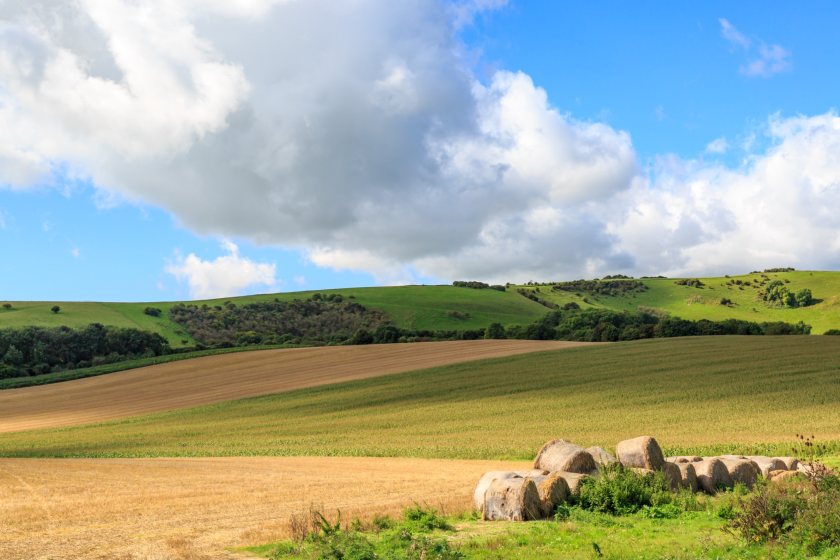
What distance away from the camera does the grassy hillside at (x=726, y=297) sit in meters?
123

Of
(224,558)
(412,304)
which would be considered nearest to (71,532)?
(224,558)

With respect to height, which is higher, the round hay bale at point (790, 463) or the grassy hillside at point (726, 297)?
the grassy hillside at point (726, 297)

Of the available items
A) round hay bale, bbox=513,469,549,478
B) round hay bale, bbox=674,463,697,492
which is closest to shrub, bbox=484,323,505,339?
round hay bale, bbox=674,463,697,492

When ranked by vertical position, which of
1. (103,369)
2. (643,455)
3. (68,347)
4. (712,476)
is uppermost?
(68,347)

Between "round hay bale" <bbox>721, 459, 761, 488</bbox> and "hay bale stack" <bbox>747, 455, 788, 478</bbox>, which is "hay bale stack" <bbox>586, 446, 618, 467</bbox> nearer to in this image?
"round hay bale" <bbox>721, 459, 761, 488</bbox>

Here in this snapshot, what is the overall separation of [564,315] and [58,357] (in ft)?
239

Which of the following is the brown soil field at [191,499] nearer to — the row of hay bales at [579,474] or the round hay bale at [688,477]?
the row of hay bales at [579,474]

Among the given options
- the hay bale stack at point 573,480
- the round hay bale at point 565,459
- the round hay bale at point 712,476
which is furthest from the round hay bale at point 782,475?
the hay bale stack at point 573,480

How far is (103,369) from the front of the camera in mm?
92312

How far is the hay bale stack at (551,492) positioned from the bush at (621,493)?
0.60 m

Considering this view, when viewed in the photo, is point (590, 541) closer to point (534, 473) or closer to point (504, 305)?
point (534, 473)

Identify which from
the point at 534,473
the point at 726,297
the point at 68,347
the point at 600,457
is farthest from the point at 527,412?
the point at 726,297

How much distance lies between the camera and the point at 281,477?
93.1ft

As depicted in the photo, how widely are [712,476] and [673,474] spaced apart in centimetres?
133
